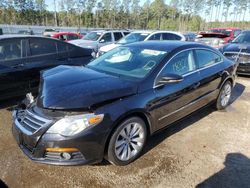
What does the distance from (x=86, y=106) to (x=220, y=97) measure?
3393 mm

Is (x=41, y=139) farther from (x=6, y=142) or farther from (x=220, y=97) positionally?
(x=220, y=97)

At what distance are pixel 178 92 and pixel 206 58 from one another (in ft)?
4.14

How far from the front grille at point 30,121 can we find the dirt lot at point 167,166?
1.97 ft

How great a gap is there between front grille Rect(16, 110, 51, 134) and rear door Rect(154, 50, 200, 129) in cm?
153

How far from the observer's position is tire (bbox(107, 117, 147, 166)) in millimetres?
2975

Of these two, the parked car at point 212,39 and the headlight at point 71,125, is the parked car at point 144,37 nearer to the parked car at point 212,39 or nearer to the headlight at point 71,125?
the parked car at point 212,39

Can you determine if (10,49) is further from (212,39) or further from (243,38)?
(212,39)

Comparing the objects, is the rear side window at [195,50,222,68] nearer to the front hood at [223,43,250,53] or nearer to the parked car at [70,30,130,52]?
the front hood at [223,43,250,53]

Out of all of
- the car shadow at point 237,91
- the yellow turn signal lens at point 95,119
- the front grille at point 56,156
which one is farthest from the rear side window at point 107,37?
the front grille at point 56,156

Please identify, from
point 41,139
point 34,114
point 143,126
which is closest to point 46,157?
point 41,139

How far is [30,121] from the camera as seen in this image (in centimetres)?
289

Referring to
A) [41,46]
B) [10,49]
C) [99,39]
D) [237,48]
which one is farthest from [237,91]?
[99,39]

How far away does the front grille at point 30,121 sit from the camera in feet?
8.95

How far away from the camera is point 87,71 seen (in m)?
3.79
